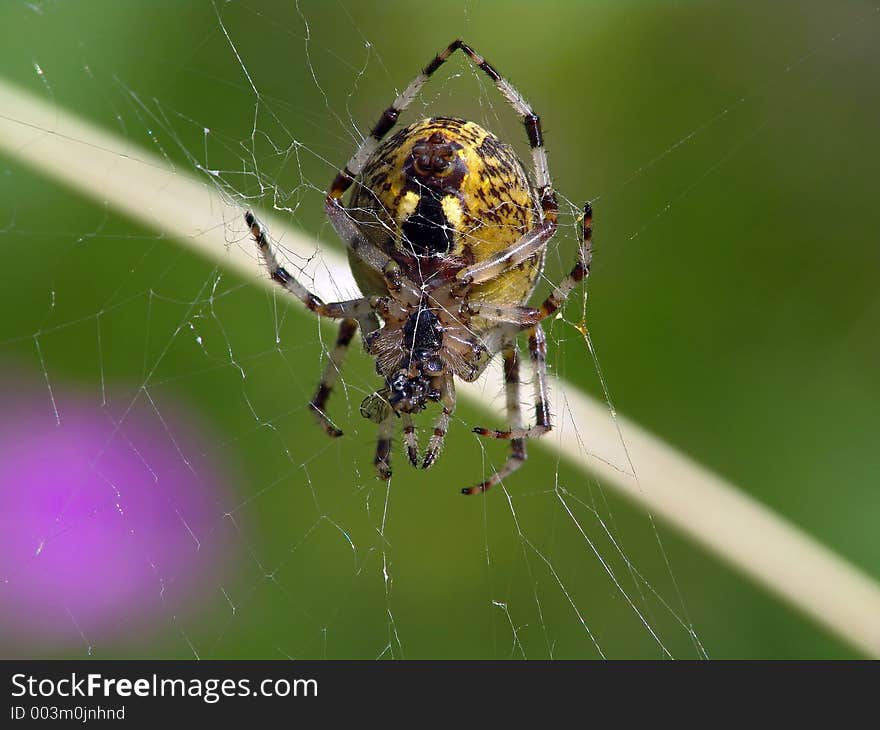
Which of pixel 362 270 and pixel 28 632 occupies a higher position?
pixel 362 270

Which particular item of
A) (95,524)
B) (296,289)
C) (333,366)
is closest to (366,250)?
(296,289)

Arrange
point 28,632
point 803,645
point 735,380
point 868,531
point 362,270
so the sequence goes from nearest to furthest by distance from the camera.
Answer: point 362,270 < point 28,632 < point 803,645 < point 868,531 < point 735,380

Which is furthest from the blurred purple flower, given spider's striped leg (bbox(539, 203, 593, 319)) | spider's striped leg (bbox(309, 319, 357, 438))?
spider's striped leg (bbox(539, 203, 593, 319))

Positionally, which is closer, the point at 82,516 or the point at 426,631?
the point at 82,516
